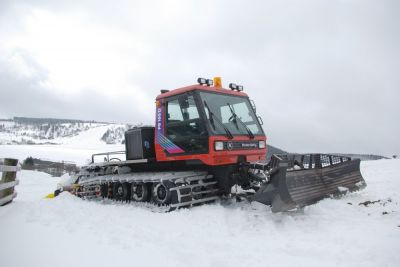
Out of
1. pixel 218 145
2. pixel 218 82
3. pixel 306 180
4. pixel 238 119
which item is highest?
pixel 218 82

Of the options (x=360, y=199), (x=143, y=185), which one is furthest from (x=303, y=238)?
(x=143, y=185)

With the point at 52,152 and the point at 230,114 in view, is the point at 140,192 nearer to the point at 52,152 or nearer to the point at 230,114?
the point at 230,114

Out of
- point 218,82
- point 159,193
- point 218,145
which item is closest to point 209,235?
point 218,145

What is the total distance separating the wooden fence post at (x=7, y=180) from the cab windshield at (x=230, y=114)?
5.01m

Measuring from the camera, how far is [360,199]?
7.69 meters

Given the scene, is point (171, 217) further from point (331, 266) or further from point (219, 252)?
point (331, 266)

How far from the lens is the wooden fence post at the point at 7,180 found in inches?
345

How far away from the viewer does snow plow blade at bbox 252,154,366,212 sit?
6527mm

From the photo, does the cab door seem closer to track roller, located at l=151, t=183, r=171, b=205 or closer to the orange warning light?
track roller, located at l=151, t=183, r=171, b=205

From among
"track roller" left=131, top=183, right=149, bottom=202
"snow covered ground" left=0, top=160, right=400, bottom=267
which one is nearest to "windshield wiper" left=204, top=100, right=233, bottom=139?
"snow covered ground" left=0, top=160, right=400, bottom=267

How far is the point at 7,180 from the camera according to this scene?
31.0 feet

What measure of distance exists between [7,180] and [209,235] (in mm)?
6343

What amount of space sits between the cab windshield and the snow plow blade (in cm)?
125

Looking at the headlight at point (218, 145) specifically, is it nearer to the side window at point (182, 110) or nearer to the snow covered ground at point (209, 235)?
the side window at point (182, 110)
